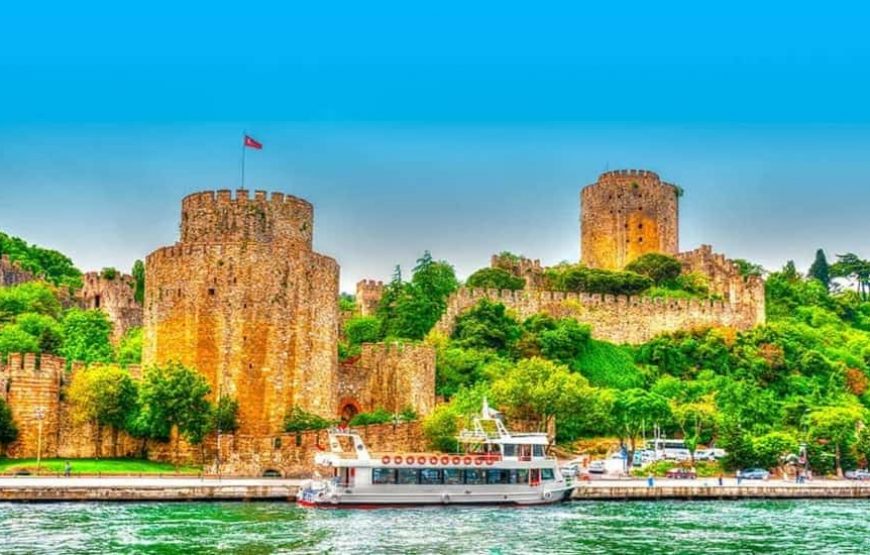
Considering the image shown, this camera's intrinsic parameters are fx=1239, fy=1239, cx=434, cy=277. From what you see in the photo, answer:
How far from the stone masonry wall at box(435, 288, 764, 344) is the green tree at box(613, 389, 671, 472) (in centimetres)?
1408

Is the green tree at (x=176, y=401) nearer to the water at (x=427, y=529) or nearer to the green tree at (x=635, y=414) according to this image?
the water at (x=427, y=529)

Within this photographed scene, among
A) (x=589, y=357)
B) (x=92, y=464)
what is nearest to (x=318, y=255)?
(x=92, y=464)

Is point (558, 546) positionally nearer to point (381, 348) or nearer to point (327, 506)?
point (327, 506)

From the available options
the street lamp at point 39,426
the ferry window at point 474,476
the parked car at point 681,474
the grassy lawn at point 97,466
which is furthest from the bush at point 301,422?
the parked car at point 681,474

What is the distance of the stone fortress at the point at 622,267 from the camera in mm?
69812

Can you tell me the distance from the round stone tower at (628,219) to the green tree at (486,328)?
2279 cm

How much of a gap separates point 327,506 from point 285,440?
21.9 ft

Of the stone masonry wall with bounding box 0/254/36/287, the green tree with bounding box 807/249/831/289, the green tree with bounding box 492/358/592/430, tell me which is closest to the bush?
the green tree with bounding box 492/358/592/430

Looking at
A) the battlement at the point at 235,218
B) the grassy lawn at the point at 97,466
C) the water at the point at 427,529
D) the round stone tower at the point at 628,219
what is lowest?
the water at the point at 427,529

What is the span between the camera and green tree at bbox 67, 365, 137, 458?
157 ft

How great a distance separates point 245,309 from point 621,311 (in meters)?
27.2

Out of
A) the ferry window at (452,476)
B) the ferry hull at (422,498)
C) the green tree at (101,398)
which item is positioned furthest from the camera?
the green tree at (101,398)

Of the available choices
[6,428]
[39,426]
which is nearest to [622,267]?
[39,426]

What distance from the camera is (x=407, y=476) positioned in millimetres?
43000
